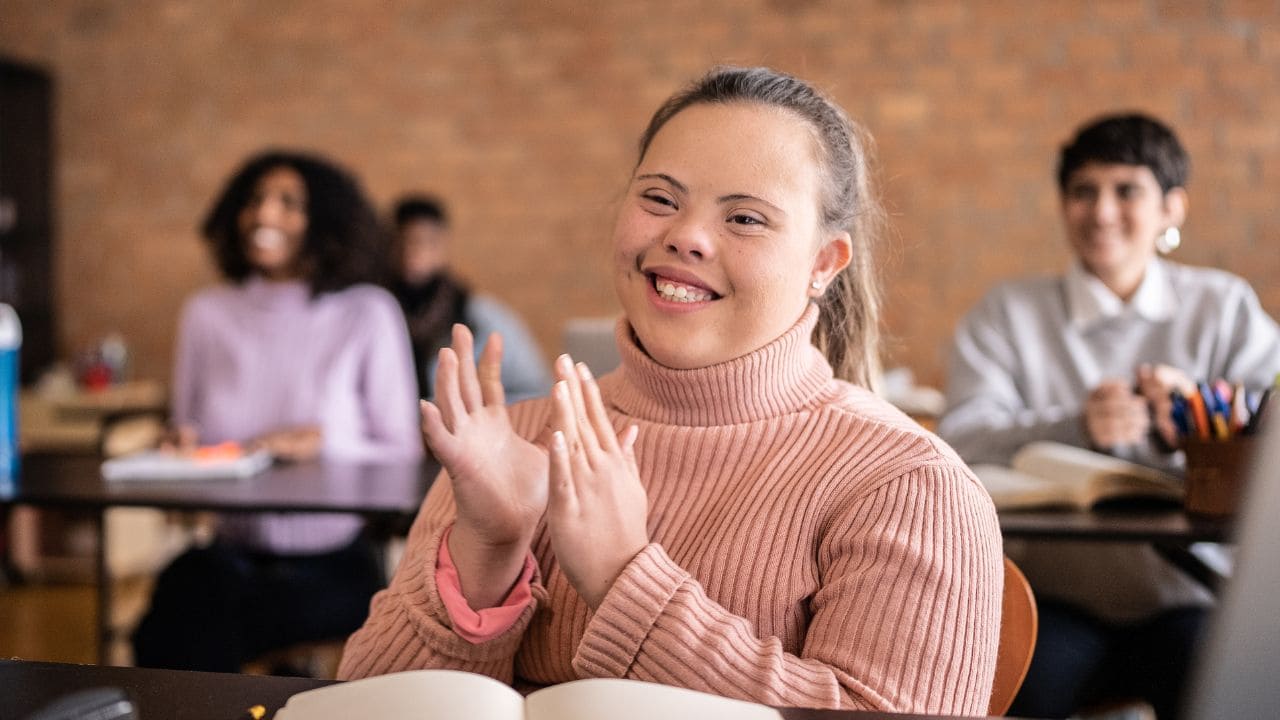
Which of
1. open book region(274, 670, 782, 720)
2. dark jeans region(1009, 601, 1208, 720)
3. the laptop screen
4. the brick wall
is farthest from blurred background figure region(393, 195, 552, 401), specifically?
the laptop screen

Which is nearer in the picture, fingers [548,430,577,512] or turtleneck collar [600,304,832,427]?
fingers [548,430,577,512]

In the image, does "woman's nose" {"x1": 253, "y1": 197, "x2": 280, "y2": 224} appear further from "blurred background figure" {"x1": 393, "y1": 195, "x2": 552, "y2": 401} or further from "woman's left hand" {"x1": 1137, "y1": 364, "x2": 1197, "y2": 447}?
"woman's left hand" {"x1": 1137, "y1": 364, "x2": 1197, "y2": 447}

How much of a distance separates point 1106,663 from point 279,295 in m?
1.97

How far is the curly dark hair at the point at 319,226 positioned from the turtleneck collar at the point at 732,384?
1671 millimetres

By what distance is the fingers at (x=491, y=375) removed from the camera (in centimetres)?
110

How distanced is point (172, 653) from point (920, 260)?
11.0 ft

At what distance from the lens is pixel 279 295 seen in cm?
268

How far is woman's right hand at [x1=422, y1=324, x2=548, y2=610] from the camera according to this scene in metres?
1.03

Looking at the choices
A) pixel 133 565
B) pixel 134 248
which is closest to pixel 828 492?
pixel 133 565

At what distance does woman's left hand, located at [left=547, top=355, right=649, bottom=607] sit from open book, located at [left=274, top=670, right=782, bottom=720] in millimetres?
193

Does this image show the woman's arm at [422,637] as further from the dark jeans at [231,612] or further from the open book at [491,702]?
the dark jeans at [231,612]

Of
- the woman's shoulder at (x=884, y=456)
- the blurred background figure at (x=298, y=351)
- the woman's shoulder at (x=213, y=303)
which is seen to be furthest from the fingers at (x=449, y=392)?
the woman's shoulder at (x=213, y=303)

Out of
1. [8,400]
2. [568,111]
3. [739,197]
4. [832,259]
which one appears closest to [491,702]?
[739,197]

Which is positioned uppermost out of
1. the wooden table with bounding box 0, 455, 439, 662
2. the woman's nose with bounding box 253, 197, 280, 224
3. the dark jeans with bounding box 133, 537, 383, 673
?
the woman's nose with bounding box 253, 197, 280, 224
